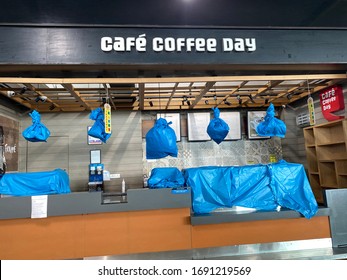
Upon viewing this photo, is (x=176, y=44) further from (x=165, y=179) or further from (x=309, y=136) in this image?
(x=309, y=136)

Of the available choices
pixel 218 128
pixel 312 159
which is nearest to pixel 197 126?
pixel 218 128

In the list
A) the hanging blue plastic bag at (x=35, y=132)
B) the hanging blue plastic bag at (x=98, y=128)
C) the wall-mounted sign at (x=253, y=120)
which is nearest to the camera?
the hanging blue plastic bag at (x=35, y=132)

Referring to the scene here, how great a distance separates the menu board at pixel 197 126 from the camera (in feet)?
18.7

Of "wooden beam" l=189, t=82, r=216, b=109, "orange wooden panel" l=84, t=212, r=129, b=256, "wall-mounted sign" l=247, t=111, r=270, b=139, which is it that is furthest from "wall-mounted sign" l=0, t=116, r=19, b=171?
"wall-mounted sign" l=247, t=111, r=270, b=139

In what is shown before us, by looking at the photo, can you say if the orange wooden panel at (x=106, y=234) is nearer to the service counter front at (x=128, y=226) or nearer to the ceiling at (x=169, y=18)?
the service counter front at (x=128, y=226)

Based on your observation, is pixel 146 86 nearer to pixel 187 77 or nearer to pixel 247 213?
pixel 187 77

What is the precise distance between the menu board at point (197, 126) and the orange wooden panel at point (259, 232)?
2.97m

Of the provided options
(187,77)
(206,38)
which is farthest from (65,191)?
(206,38)

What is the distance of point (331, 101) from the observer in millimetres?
4434

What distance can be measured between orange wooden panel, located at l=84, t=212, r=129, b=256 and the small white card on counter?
0.44 metres

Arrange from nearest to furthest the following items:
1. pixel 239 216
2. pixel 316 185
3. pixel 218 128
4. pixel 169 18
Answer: pixel 169 18 → pixel 239 216 → pixel 218 128 → pixel 316 185

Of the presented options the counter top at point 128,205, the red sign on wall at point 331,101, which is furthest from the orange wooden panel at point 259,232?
the red sign on wall at point 331,101

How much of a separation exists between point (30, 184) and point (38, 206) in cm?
28

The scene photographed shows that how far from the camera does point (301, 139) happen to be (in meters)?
5.67
